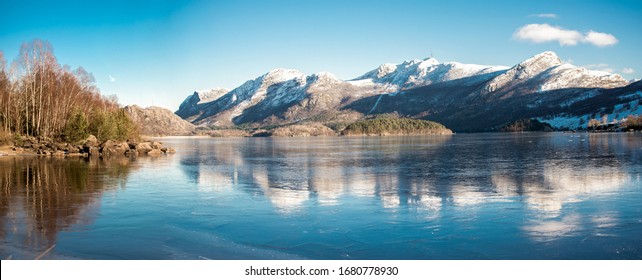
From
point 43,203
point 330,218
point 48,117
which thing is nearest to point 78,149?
point 48,117

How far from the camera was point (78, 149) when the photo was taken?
227 feet

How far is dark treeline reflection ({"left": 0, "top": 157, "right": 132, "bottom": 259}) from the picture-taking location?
16297 millimetres

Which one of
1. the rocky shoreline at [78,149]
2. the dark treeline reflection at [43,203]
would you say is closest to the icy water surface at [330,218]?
the dark treeline reflection at [43,203]

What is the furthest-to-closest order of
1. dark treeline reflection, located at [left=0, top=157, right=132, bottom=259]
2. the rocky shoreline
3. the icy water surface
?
the rocky shoreline → dark treeline reflection, located at [left=0, top=157, right=132, bottom=259] → the icy water surface

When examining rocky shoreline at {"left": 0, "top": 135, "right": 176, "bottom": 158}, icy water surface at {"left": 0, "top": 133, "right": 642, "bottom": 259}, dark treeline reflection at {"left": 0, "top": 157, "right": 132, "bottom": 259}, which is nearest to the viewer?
icy water surface at {"left": 0, "top": 133, "right": 642, "bottom": 259}

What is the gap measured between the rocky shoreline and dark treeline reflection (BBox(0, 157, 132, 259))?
2541 cm

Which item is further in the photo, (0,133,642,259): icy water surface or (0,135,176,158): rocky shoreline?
(0,135,176,158): rocky shoreline

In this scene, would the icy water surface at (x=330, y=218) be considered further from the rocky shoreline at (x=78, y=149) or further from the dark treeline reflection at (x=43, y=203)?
the rocky shoreline at (x=78, y=149)

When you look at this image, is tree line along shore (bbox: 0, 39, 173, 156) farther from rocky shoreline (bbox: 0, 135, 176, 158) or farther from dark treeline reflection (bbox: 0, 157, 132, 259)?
dark treeline reflection (bbox: 0, 157, 132, 259)

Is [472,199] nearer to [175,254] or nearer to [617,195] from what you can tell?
[617,195]

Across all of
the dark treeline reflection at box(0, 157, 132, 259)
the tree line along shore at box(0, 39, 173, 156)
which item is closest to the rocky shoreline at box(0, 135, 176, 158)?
the tree line along shore at box(0, 39, 173, 156)

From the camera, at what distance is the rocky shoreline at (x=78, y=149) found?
2559 inches

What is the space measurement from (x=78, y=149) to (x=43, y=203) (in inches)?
1960
